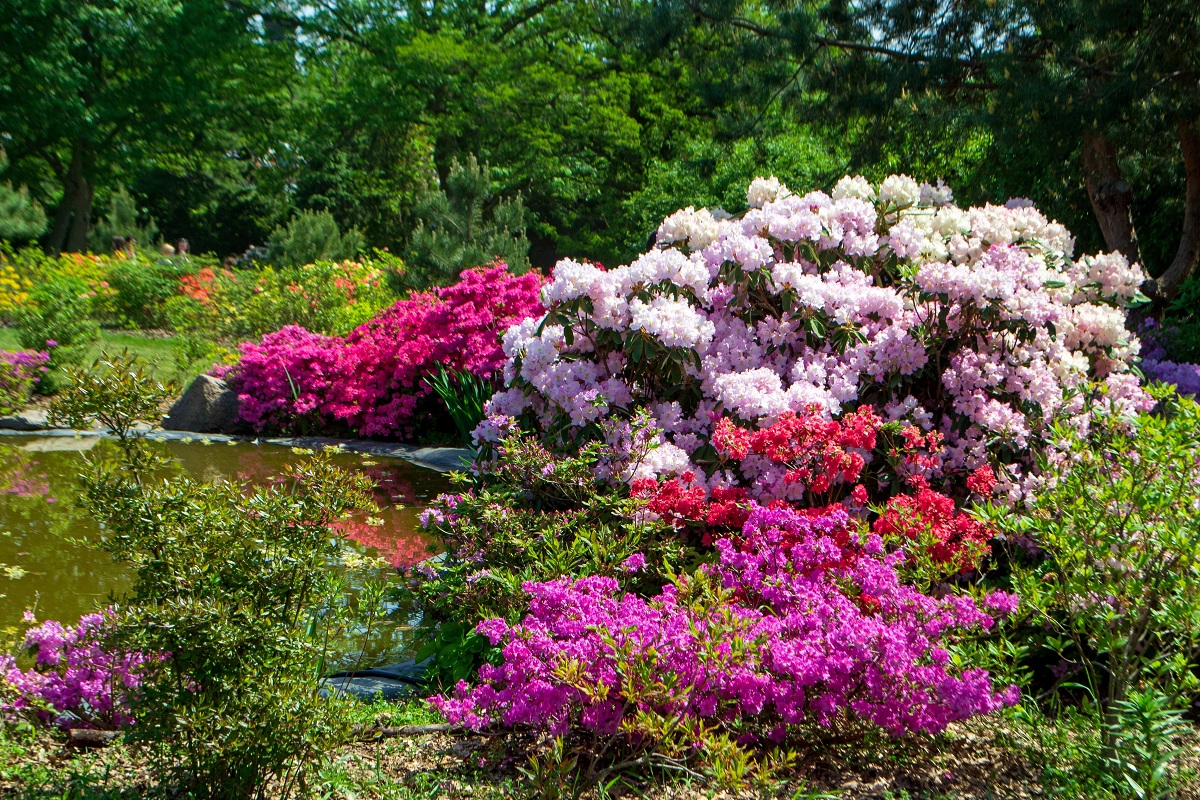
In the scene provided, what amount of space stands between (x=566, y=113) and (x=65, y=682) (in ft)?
71.7

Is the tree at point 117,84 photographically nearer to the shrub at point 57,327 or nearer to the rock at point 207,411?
the shrub at point 57,327

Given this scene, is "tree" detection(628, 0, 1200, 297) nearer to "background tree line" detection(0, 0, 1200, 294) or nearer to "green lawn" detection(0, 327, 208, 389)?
"background tree line" detection(0, 0, 1200, 294)

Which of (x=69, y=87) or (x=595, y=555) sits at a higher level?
(x=69, y=87)

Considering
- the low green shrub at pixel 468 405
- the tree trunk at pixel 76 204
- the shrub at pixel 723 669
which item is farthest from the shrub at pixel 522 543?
the tree trunk at pixel 76 204

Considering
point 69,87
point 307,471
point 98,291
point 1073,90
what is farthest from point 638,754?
point 69,87

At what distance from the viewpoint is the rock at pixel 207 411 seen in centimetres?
940

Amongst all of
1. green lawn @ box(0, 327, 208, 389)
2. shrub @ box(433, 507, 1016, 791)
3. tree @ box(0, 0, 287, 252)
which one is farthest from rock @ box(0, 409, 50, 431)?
tree @ box(0, 0, 287, 252)

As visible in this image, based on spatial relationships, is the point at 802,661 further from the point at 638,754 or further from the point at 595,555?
the point at 595,555

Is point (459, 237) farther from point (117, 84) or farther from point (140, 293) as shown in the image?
point (117, 84)

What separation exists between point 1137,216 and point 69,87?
24422mm

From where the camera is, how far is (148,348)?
13336mm

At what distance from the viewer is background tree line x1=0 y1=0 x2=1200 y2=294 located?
7219 millimetres

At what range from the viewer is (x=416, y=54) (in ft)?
77.0

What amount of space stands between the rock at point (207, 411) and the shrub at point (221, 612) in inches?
289
